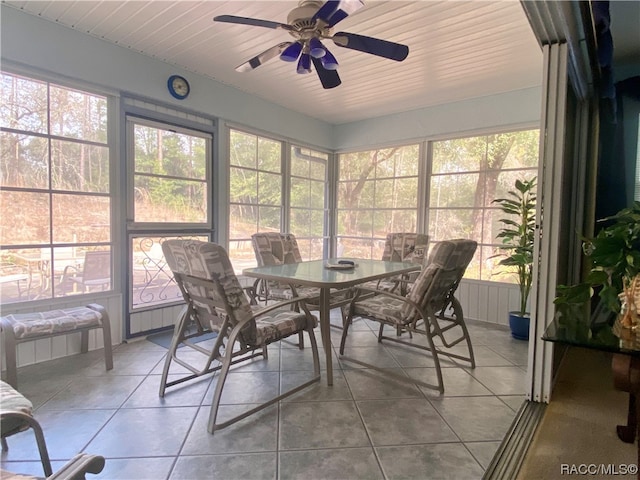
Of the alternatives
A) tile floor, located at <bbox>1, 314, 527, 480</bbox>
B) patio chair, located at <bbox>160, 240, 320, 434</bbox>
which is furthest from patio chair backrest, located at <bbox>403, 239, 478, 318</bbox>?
patio chair, located at <bbox>160, 240, 320, 434</bbox>

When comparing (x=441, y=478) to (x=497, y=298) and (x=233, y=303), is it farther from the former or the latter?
(x=497, y=298)

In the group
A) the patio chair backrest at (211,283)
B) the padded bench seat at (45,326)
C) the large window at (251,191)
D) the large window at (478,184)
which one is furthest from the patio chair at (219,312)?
the large window at (478,184)

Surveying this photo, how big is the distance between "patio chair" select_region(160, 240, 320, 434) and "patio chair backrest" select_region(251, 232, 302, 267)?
1223 millimetres

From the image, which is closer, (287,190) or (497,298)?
(497,298)

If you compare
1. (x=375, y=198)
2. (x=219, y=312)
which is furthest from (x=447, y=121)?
(x=219, y=312)

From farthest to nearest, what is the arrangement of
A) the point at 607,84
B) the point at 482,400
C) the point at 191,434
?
the point at 607,84 < the point at 482,400 < the point at 191,434

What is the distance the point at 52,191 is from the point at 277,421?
7.96 ft

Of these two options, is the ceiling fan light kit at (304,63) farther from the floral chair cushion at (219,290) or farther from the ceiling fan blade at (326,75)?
the floral chair cushion at (219,290)

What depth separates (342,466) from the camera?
63.2 inches

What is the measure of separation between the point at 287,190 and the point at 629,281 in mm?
3773

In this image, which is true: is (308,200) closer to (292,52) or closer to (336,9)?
(292,52)

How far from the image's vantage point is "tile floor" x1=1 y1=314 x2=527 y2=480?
1605 millimetres

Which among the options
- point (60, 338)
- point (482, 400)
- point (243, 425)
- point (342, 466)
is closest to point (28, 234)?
point (60, 338)

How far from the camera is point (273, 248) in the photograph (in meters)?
3.63
